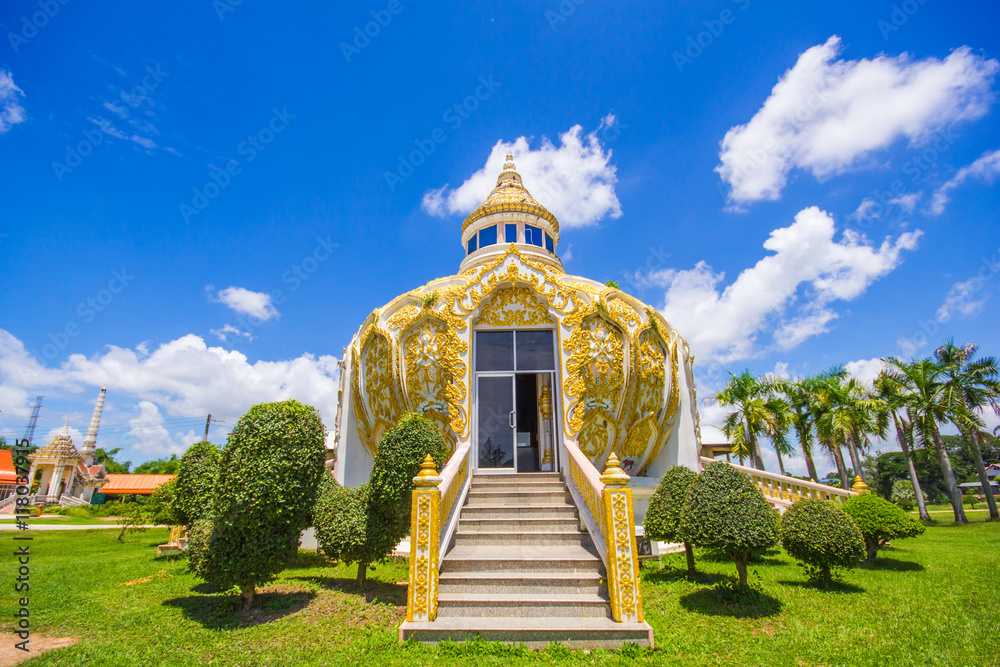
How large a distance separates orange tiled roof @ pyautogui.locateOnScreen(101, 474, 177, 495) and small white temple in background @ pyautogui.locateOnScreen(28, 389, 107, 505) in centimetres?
71

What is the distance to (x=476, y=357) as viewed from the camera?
1078 cm

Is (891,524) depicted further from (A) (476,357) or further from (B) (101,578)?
(B) (101,578)

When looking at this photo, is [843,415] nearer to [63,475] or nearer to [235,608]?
[235,608]

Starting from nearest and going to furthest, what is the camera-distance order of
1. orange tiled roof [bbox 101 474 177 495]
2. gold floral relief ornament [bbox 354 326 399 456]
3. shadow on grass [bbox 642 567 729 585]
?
shadow on grass [bbox 642 567 729 585] → gold floral relief ornament [bbox 354 326 399 456] → orange tiled roof [bbox 101 474 177 495]

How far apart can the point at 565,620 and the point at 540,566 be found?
997 mm

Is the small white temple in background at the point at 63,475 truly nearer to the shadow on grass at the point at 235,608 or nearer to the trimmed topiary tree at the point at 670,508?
the shadow on grass at the point at 235,608

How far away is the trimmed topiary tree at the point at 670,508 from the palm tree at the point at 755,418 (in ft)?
50.9

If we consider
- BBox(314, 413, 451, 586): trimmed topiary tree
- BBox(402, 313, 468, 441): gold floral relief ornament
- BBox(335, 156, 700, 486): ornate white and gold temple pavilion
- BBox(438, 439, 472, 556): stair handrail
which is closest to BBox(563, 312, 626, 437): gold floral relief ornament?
BBox(335, 156, 700, 486): ornate white and gold temple pavilion

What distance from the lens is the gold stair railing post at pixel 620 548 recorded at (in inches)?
221

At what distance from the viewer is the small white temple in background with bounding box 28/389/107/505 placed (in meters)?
30.5

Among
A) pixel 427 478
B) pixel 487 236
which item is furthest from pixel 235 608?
pixel 487 236

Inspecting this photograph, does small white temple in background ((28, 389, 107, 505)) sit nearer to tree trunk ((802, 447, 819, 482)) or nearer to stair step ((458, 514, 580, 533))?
stair step ((458, 514, 580, 533))

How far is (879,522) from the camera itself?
873 centimetres

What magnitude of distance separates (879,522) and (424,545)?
337 inches
